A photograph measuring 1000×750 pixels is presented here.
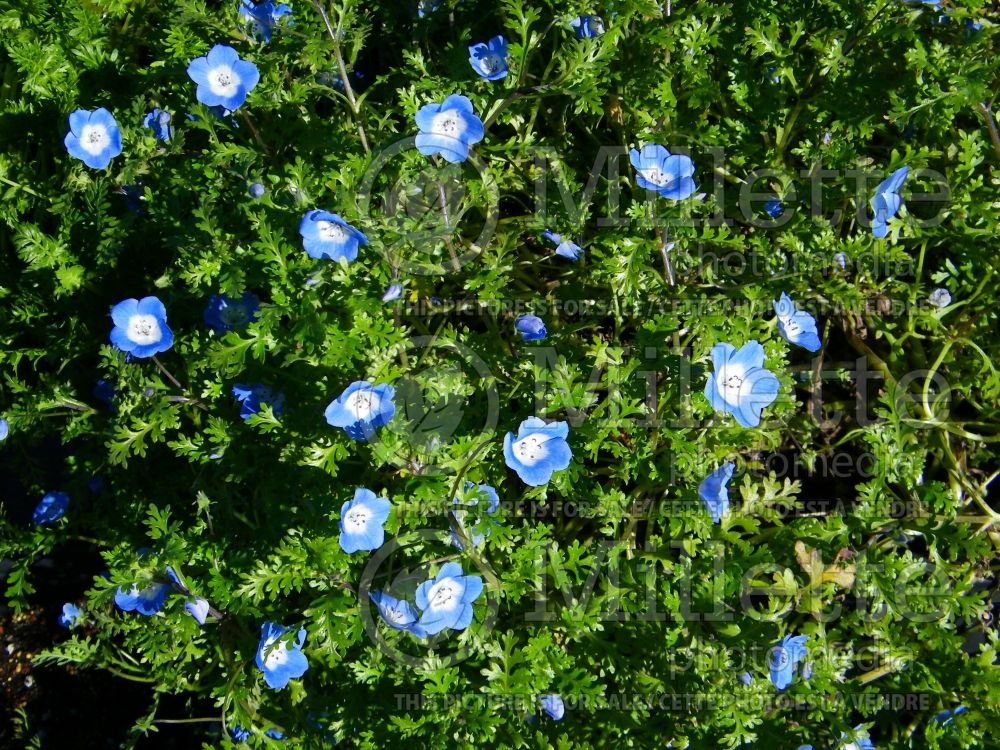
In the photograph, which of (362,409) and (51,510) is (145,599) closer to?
(51,510)

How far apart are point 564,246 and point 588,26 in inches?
24.8

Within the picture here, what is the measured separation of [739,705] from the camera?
229 centimetres

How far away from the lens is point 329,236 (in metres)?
2.15

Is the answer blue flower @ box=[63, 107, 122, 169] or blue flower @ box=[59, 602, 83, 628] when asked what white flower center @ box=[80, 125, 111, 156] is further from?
blue flower @ box=[59, 602, 83, 628]

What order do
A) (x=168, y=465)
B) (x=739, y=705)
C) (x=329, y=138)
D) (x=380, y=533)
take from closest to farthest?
(x=380, y=533) < (x=739, y=705) < (x=329, y=138) < (x=168, y=465)

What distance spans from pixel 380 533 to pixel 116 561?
34.9 inches

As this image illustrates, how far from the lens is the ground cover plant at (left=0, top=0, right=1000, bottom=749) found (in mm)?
2279

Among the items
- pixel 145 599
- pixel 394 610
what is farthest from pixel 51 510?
pixel 394 610

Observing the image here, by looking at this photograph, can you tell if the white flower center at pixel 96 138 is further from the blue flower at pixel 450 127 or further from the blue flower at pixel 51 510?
the blue flower at pixel 51 510

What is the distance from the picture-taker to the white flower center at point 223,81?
7.79 feet

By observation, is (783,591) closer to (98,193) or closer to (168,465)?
(168,465)

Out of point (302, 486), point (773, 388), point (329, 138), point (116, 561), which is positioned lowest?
point (116, 561)

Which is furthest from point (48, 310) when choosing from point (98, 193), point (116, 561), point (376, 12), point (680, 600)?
point (680, 600)

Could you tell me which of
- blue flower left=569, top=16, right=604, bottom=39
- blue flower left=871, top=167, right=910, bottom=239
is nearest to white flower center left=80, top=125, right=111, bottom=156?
blue flower left=569, top=16, right=604, bottom=39
